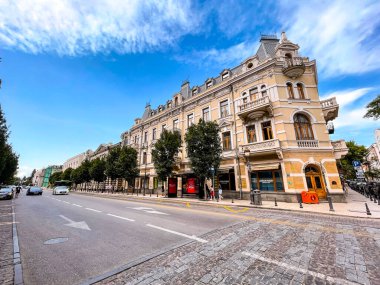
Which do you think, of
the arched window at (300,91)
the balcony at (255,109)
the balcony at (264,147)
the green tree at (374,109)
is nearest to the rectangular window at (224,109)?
the balcony at (255,109)

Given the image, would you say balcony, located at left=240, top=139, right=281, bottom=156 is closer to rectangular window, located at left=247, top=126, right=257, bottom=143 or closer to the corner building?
the corner building

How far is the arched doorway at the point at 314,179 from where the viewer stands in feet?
52.2

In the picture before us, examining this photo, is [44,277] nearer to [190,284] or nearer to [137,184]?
[190,284]

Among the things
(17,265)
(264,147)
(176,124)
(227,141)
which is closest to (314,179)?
(264,147)

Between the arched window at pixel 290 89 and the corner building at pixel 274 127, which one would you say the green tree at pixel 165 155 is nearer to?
the corner building at pixel 274 127

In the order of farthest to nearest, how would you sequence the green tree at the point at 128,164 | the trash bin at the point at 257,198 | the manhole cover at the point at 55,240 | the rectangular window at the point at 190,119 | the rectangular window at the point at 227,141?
the green tree at the point at 128,164 → the rectangular window at the point at 190,119 → the rectangular window at the point at 227,141 → the trash bin at the point at 257,198 → the manhole cover at the point at 55,240

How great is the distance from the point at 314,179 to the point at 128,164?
1054 inches

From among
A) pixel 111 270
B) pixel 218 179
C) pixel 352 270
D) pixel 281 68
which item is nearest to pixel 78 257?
pixel 111 270

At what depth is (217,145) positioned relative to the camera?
19.0m

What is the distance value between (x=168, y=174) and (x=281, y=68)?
18556mm

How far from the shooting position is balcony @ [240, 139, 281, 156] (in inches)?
637

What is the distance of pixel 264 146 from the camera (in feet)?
55.7

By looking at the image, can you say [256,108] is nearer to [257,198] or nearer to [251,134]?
[251,134]

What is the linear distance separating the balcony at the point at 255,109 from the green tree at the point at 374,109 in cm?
1222
